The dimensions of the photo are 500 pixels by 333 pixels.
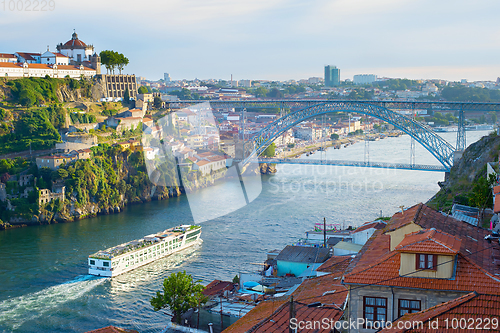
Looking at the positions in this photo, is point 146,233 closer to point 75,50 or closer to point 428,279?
point 428,279

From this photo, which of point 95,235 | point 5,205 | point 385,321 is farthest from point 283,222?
point 385,321

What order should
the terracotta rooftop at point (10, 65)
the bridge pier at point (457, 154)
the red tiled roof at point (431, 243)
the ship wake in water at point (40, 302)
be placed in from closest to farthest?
1. the red tiled roof at point (431, 243)
2. the ship wake in water at point (40, 302)
3. the bridge pier at point (457, 154)
4. the terracotta rooftop at point (10, 65)

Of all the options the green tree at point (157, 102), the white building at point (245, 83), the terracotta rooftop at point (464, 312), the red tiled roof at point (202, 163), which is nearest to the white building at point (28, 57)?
the green tree at point (157, 102)

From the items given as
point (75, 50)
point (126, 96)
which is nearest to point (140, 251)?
point (126, 96)

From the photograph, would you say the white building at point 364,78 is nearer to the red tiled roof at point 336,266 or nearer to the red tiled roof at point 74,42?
the red tiled roof at point 74,42

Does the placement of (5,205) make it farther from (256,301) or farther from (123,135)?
(256,301)

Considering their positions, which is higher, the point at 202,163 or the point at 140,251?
the point at 202,163

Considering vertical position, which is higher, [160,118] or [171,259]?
[160,118]
